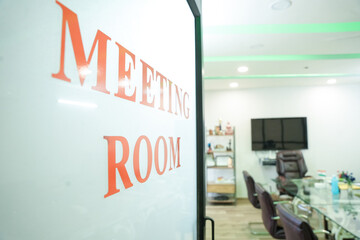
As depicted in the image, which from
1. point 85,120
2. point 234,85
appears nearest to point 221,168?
point 234,85

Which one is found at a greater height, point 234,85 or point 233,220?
point 234,85

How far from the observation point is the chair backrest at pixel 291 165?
17.8ft

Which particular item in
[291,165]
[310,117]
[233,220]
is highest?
[310,117]

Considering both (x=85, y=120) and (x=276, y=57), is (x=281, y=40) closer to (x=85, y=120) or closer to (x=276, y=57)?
(x=276, y=57)

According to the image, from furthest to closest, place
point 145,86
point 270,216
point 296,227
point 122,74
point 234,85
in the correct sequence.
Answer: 1. point 234,85
2. point 270,216
3. point 296,227
4. point 145,86
5. point 122,74

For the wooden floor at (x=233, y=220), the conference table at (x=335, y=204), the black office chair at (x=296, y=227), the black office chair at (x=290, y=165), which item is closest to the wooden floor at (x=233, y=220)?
the wooden floor at (x=233, y=220)

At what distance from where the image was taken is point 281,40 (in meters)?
3.61

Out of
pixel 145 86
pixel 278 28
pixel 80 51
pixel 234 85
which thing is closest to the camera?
pixel 80 51

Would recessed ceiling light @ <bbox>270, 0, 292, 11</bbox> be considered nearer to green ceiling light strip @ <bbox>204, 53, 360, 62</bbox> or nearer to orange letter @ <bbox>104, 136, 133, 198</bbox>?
green ceiling light strip @ <bbox>204, 53, 360, 62</bbox>

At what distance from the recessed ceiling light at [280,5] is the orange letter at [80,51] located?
2637 mm

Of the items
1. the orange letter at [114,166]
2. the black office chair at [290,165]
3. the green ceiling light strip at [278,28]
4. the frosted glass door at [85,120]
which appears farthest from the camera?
the black office chair at [290,165]

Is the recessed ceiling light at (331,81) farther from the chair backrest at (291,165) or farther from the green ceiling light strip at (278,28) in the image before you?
the green ceiling light strip at (278,28)

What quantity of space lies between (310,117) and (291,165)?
1670mm

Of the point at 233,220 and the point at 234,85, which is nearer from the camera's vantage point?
the point at 233,220
